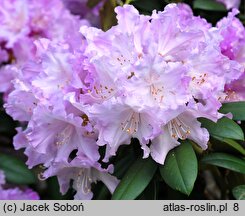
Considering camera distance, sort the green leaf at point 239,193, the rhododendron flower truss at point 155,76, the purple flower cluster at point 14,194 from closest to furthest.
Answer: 1. the rhododendron flower truss at point 155,76
2. the green leaf at point 239,193
3. the purple flower cluster at point 14,194

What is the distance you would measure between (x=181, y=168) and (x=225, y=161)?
16 cm

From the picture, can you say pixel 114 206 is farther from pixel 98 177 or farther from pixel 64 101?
pixel 64 101

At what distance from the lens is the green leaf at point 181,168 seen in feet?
3.55

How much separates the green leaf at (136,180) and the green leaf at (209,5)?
564mm

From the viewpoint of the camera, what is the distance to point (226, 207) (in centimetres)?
116

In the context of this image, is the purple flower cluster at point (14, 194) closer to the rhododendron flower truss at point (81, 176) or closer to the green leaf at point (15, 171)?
the green leaf at point (15, 171)

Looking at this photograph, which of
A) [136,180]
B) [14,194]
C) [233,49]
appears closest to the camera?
[136,180]

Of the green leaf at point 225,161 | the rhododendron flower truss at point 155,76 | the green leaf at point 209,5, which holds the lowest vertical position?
the green leaf at point 225,161

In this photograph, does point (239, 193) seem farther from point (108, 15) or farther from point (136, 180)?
point (108, 15)

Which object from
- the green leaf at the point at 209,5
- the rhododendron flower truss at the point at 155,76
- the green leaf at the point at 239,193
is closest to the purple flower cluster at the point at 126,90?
the rhododendron flower truss at the point at 155,76

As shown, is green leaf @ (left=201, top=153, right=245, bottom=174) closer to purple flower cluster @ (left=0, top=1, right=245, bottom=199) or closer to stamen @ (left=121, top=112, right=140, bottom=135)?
purple flower cluster @ (left=0, top=1, right=245, bottom=199)

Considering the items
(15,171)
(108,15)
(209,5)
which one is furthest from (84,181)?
(209,5)

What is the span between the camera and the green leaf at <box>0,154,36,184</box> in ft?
5.10

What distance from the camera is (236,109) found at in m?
1.22
